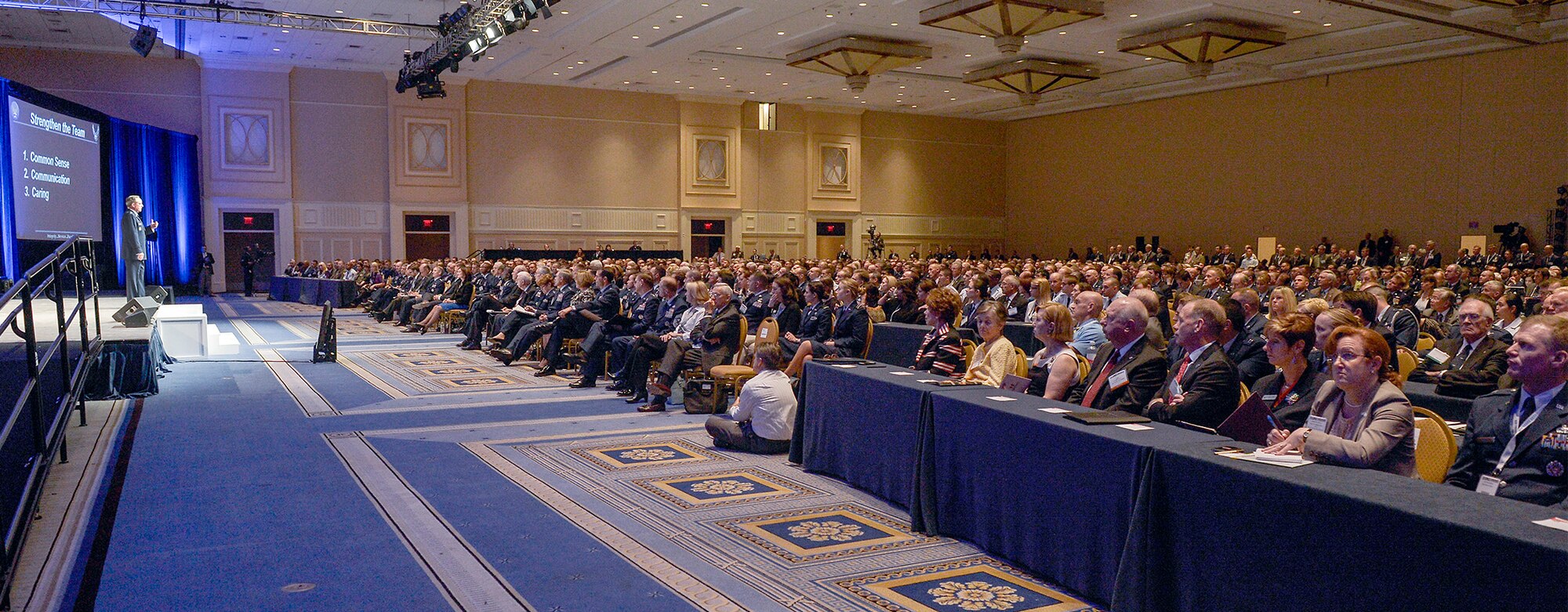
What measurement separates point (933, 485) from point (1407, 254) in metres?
19.9

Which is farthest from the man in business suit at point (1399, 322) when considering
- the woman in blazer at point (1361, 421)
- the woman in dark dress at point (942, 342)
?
the woman in blazer at point (1361, 421)

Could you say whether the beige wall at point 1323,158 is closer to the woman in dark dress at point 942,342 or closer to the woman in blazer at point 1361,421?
the woman in dark dress at point 942,342

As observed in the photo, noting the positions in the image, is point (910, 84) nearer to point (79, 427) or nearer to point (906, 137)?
point (906, 137)

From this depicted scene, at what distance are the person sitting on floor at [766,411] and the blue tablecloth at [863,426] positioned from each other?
24 centimetres

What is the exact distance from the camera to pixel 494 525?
173 inches

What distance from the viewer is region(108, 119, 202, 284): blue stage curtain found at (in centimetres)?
2053

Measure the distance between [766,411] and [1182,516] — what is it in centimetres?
318

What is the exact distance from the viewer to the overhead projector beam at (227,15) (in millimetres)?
15461

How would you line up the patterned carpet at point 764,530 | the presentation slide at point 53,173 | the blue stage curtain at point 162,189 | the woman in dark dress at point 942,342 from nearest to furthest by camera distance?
1. the patterned carpet at point 764,530
2. the woman in dark dress at point 942,342
3. the presentation slide at point 53,173
4. the blue stage curtain at point 162,189

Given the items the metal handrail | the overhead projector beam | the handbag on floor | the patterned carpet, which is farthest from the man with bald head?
the overhead projector beam

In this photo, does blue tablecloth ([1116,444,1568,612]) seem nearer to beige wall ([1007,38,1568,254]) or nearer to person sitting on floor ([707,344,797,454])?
person sitting on floor ([707,344,797,454])

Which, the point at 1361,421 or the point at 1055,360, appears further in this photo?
the point at 1055,360

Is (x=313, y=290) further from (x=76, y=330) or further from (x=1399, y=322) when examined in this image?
(x=1399, y=322)

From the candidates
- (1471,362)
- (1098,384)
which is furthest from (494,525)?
(1471,362)
